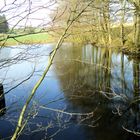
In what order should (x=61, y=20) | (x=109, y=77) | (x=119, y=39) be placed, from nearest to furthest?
(x=61, y=20), (x=109, y=77), (x=119, y=39)

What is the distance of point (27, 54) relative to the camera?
352 centimetres

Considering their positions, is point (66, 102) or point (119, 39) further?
point (119, 39)

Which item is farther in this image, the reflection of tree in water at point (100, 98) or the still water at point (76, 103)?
the reflection of tree in water at point (100, 98)

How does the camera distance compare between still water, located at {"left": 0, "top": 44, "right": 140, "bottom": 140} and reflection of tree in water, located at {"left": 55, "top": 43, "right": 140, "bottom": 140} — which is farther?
reflection of tree in water, located at {"left": 55, "top": 43, "right": 140, "bottom": 140}

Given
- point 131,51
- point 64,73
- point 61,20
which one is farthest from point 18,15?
point 131,51

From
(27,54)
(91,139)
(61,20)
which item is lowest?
(91,139)

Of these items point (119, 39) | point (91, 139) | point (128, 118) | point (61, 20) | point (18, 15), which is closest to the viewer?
point (18, 15)

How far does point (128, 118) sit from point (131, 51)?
15.9 metres

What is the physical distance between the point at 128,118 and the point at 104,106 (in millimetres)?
1415

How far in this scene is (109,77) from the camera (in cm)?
1551

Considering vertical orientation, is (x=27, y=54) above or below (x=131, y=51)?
above

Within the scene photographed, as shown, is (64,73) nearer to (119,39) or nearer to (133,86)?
(133,86)

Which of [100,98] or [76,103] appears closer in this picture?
[76,103]

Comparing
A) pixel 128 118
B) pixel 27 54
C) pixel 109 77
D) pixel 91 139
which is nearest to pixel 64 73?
pixel 109 77
